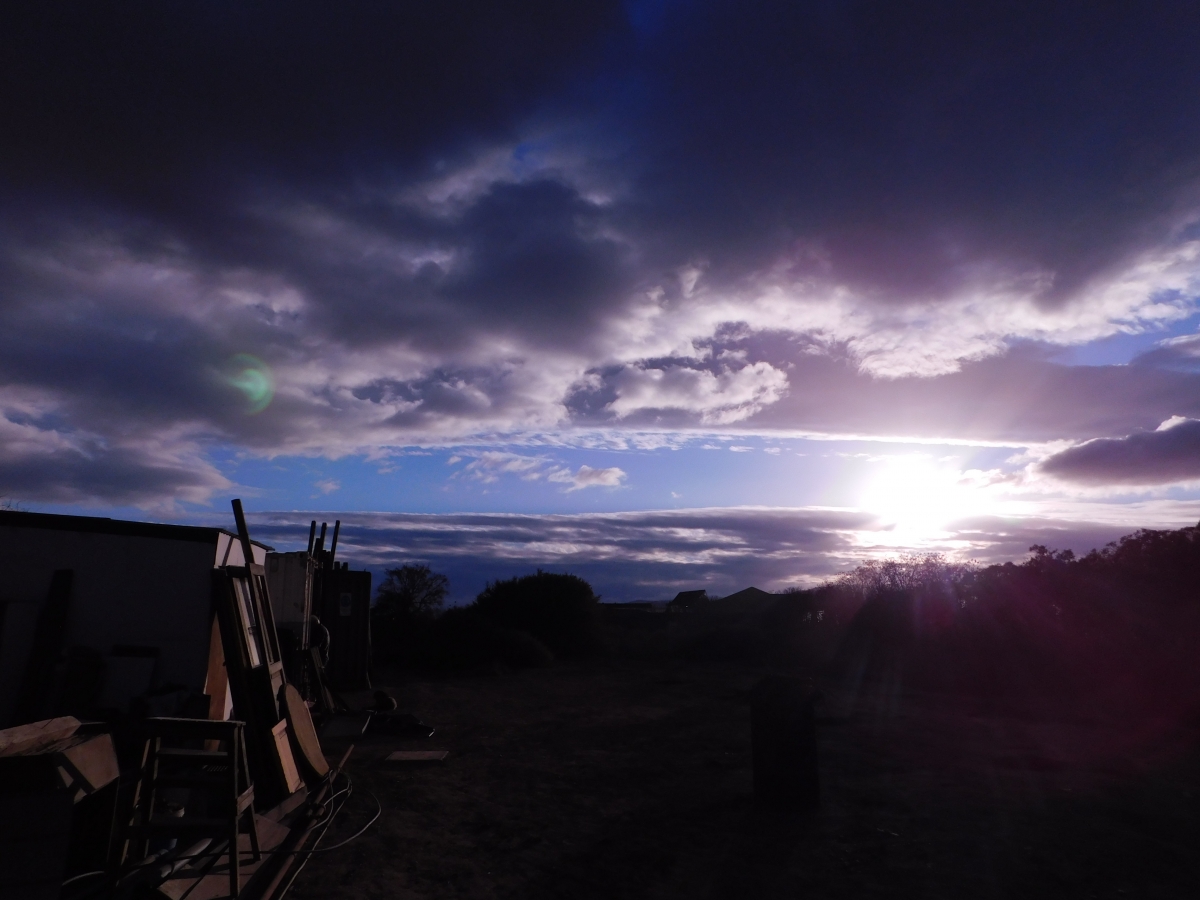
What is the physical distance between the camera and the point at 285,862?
5586 mm

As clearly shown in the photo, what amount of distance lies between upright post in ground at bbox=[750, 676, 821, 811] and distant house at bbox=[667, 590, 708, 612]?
40096mm

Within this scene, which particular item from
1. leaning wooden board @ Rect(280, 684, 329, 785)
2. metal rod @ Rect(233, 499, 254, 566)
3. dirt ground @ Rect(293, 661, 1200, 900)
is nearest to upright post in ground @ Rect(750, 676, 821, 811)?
dirt ground @ Rect(293, 661, 1200, 900)

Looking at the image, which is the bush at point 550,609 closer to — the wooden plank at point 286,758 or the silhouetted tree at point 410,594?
the silhouetted tree at point 410,594

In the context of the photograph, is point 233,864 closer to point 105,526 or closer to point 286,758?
point 286,758

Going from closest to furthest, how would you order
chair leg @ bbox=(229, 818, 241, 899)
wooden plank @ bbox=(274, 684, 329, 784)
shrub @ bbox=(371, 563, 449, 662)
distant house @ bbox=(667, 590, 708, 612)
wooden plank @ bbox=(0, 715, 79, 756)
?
wooden plank @ bbox=(0, 715, 79, 756) → chair leg @ bbox=(229, 818, 241, 899) → wooden plank @ bbox=(274, 684, 329, 784) → shrub @ bbox=(371, 563, 449, 662) → distant house @ bbox=(667, 590, 708, 612)

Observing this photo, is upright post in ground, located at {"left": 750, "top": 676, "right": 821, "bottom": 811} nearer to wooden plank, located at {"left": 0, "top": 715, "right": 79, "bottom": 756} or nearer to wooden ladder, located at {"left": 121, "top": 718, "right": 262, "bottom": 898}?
wooden ladder, located at {"left": 121, "top": 718, "right": 262, "bottom": 898}

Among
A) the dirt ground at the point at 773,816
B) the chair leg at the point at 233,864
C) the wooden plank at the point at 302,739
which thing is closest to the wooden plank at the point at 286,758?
the wooden plank at the point at 302,739

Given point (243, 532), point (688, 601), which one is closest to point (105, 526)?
point (243, 532)

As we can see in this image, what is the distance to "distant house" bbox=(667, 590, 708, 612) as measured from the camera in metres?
48.1

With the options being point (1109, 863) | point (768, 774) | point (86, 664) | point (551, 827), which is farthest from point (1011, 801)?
point (86, 664)

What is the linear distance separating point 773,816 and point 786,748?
0.63 m

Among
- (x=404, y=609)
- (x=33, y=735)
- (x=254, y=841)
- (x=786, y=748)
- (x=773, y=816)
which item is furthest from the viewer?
(x=404, y=609)

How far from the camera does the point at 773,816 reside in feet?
23.1

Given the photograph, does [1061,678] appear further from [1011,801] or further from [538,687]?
[538,687]
